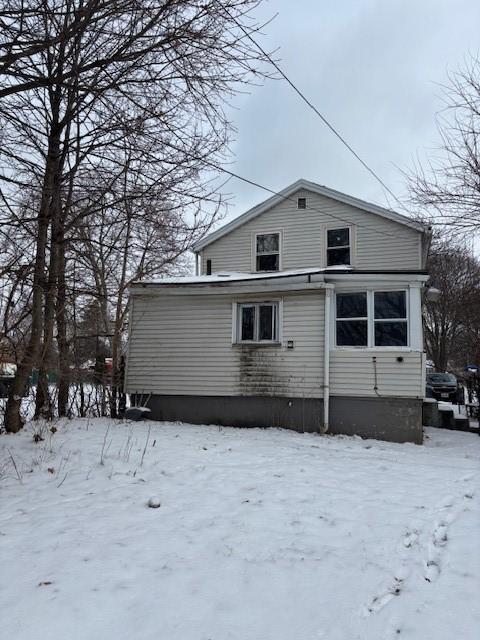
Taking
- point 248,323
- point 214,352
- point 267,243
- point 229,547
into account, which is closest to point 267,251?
point 267,243

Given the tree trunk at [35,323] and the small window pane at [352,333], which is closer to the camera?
the tree trunk at [35,323]

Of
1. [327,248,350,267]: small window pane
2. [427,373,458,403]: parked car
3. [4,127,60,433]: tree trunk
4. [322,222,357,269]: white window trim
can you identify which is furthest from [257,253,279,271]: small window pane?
[427,373,458,403]: parked car

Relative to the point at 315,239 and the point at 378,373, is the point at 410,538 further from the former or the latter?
the point at 315,239

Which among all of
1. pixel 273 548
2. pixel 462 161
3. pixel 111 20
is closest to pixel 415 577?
pixel 273 548

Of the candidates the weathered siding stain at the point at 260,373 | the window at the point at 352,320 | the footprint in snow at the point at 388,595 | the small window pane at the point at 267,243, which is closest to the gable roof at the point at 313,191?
the small window pane at the point at 267,243

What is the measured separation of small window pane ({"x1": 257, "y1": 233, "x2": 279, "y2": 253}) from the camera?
14.1m

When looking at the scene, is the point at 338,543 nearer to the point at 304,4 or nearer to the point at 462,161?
the point at 304,4

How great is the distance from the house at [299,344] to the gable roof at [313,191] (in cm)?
6

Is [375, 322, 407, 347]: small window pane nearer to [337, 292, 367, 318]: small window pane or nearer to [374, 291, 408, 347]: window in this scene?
[374, 291, 408, 347]: window

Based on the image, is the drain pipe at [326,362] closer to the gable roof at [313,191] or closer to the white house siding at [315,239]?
the white house siding at [315,239]

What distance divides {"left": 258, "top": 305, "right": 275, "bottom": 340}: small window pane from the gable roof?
149 inches

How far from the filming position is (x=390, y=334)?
31.5 ft

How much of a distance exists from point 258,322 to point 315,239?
4.24 metres

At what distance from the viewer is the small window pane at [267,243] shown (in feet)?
46.4
